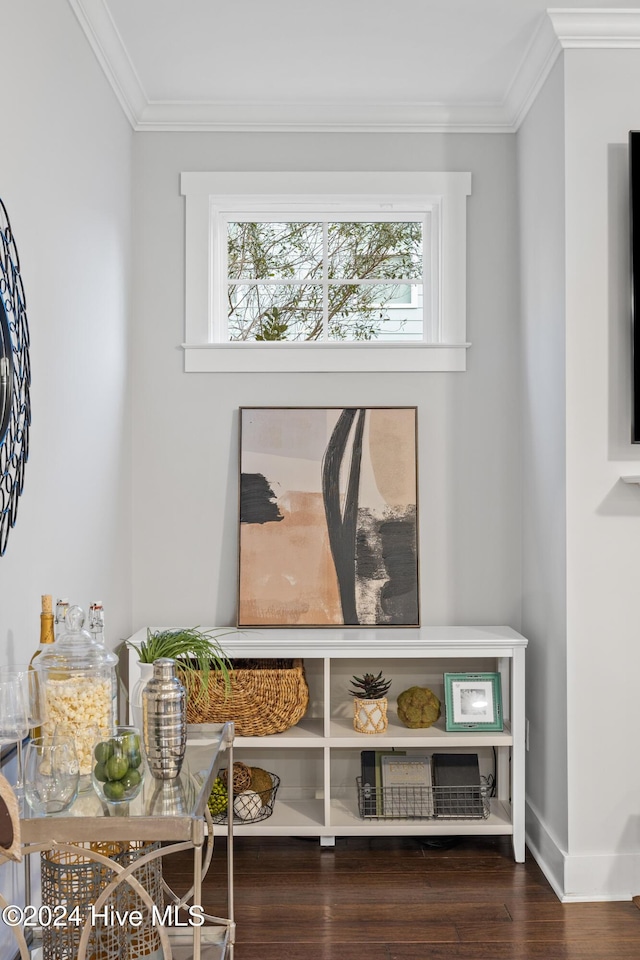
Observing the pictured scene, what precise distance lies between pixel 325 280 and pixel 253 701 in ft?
5.71

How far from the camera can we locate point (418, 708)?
3211 mm

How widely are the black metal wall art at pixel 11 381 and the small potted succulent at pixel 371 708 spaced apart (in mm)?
1583

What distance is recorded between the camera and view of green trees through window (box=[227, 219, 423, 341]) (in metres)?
3.61

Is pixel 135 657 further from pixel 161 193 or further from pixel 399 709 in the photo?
pixel 161 193

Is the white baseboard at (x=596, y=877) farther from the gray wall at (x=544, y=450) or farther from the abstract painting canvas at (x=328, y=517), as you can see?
the abstract painting canvas at (x=328, y=517)

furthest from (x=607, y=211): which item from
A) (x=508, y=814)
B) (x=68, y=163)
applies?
(x=508, y=814)

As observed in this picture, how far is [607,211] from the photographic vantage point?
2.83 meters

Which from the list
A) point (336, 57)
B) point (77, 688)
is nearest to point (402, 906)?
point (77, 688)

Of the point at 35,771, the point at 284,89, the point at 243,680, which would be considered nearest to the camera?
the point at 35,771

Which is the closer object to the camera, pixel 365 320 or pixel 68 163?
pixel 68 163

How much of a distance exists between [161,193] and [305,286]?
69 centimetres

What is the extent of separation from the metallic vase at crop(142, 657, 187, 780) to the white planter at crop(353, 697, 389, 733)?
1.43m

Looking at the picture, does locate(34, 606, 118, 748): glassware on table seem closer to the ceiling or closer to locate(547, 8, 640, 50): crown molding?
the ceiling

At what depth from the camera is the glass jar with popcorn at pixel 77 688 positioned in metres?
1.74
